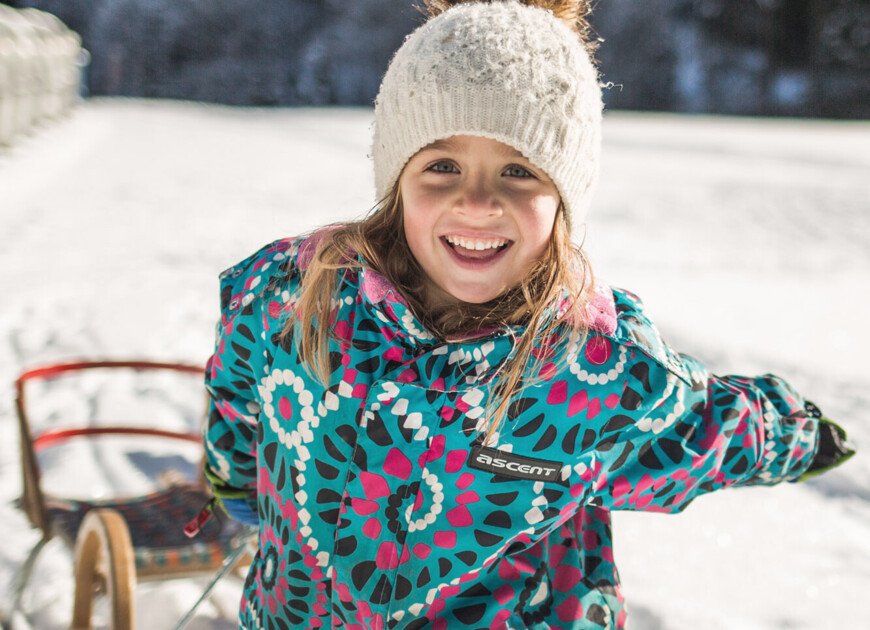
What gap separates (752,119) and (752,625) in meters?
14.1

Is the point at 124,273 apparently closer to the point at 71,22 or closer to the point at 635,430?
the point at 635,430

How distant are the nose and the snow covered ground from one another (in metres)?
0.69

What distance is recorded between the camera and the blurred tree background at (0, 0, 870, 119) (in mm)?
15773

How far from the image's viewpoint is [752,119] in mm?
14219

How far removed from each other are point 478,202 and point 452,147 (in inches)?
5.1

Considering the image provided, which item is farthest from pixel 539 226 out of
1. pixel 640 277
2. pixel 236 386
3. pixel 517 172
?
pixel 640 277

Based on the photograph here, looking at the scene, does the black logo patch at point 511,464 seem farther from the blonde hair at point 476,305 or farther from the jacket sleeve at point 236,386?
→ the jacket sleeve at point 236,386

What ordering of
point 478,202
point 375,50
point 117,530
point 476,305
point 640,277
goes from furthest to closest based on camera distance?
point 375,50, point 640,277, point 117,530, point 476,305, point 478,202

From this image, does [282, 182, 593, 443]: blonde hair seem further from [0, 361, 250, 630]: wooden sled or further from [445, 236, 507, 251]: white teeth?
[0, 361, 250, 630]: wooden sled

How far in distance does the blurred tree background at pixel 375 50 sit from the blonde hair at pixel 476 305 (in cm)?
1570

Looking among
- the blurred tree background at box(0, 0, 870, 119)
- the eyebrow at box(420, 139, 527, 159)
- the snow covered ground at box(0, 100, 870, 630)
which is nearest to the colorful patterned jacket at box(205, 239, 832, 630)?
the eyebrow at box(420, 139, 527, 159)

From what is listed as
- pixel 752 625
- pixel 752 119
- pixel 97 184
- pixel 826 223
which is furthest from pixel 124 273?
pixel 752 119

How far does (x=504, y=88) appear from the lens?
3.59ft

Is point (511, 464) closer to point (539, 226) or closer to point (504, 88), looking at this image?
point (539, 226)
